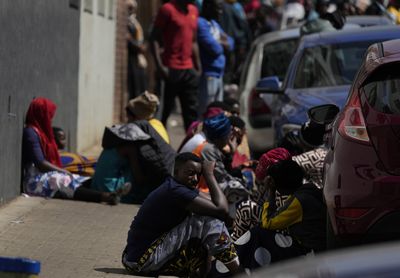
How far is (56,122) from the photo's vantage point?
13.7 m

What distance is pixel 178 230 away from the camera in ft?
27.7

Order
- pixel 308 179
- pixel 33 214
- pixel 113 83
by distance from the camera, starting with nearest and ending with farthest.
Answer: pixel 308 179
pixel 33 214
pixel 113 83

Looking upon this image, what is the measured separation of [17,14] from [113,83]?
24.9 ft

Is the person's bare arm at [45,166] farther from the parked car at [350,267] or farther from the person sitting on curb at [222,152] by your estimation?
the parked car at [350,267]

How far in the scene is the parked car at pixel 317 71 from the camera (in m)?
12.6

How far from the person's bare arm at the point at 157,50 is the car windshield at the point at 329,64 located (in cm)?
284

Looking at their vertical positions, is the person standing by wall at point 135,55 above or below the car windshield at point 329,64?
below

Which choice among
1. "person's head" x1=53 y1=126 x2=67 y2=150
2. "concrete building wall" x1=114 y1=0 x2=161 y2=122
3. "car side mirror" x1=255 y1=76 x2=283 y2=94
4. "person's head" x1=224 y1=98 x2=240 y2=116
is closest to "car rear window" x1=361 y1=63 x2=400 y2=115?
"person's head" x1=53 y1=126 x2=67 y2=150

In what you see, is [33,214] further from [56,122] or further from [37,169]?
[56,122]

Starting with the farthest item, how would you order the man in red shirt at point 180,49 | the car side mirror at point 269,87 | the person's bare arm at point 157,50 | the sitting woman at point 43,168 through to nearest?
1. the man in red shirt at point 180,49
2. the person's bare arm at point 157,50
3. the car side mirror at point 269,87
4. the sitting woman at point 43,168

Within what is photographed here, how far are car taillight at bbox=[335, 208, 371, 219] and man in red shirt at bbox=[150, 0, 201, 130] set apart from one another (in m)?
9.28

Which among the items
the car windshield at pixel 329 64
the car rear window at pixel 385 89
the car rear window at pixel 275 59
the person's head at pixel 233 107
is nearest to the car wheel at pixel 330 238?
the car rear window at pixel 385 89

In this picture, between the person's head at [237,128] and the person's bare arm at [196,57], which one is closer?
the person's head at [237,128]

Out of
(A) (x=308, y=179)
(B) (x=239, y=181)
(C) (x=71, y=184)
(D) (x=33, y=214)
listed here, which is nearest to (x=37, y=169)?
(C) (x=71, y=184)
